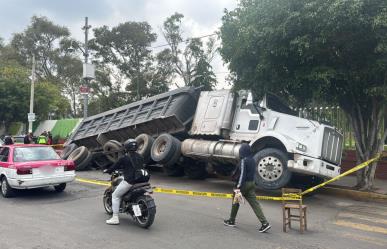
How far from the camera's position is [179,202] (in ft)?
31.7

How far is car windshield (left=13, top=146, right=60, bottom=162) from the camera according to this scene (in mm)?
10109

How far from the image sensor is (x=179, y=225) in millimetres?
7477

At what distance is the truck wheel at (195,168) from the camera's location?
13.9 meters

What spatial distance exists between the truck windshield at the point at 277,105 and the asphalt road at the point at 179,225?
7.82 ft

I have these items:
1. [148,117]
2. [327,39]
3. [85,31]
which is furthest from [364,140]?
[85,31]

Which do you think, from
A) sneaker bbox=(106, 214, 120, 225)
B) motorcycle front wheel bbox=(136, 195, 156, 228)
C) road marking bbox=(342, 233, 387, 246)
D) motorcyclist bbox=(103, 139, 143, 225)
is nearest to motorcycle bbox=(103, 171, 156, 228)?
motorcycle front wheel bbox=(136, 195, 156, 228)

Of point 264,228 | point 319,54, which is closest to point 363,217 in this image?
point 264,228

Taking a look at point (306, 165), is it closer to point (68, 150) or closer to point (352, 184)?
point (352, 184)

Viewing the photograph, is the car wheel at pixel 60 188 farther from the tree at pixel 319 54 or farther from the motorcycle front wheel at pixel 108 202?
the tree at pixel 319 54

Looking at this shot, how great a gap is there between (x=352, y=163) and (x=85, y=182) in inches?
342

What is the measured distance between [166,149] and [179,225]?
18.1ft

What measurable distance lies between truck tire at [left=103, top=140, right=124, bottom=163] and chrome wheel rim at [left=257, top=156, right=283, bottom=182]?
6091 mm

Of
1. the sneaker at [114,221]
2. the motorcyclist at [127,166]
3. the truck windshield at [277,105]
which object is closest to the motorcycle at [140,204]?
the motorcyclist at [127,166]

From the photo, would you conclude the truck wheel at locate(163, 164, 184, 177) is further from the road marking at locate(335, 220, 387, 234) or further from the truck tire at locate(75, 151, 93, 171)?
the road marking at locate(335, 220, 387, 234)
